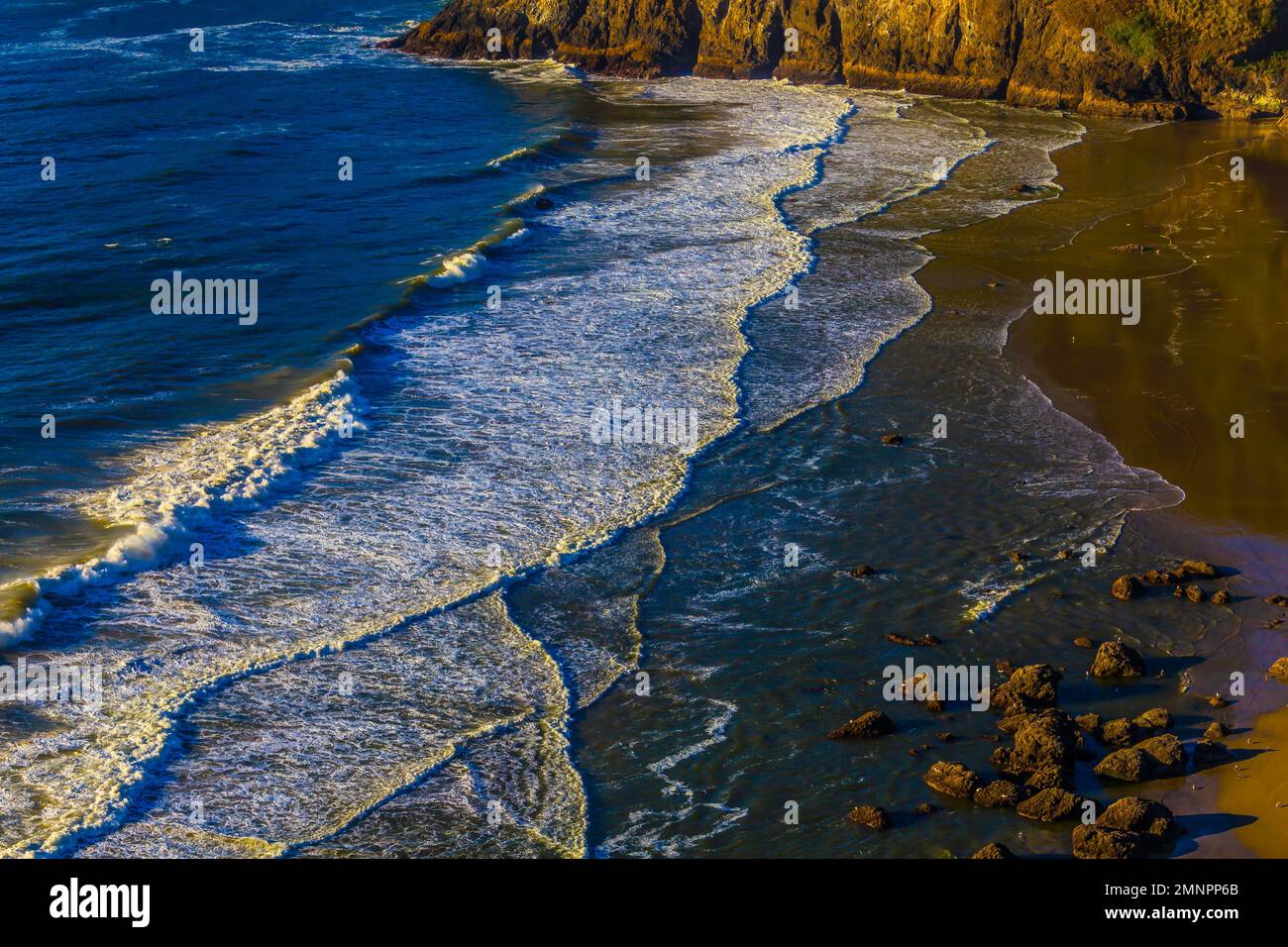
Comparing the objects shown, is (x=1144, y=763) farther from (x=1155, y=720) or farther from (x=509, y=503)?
(x=509, y=503)

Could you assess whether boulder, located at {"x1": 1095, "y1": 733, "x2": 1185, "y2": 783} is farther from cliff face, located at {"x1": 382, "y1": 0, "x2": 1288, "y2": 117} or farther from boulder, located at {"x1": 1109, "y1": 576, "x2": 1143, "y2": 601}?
cliff face, located at {"x1": 382, "y1": 0, "x2": 1288, "y2": 117}

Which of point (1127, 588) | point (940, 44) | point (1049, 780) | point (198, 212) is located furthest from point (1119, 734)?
point (940, 44)

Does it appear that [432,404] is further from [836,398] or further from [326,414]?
[836,398]

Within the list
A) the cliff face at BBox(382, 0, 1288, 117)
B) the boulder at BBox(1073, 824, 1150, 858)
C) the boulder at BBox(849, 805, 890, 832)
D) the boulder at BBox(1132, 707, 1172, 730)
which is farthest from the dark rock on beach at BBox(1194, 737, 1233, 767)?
the cliff face at BBox(382, 0, 1288, 117)

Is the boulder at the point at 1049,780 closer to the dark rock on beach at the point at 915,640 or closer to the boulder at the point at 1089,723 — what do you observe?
the boulder at the point at 1089,723

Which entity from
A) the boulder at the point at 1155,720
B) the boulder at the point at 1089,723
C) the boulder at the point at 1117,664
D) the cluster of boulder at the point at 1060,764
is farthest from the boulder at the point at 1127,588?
the boulder at the point at 1089,723
